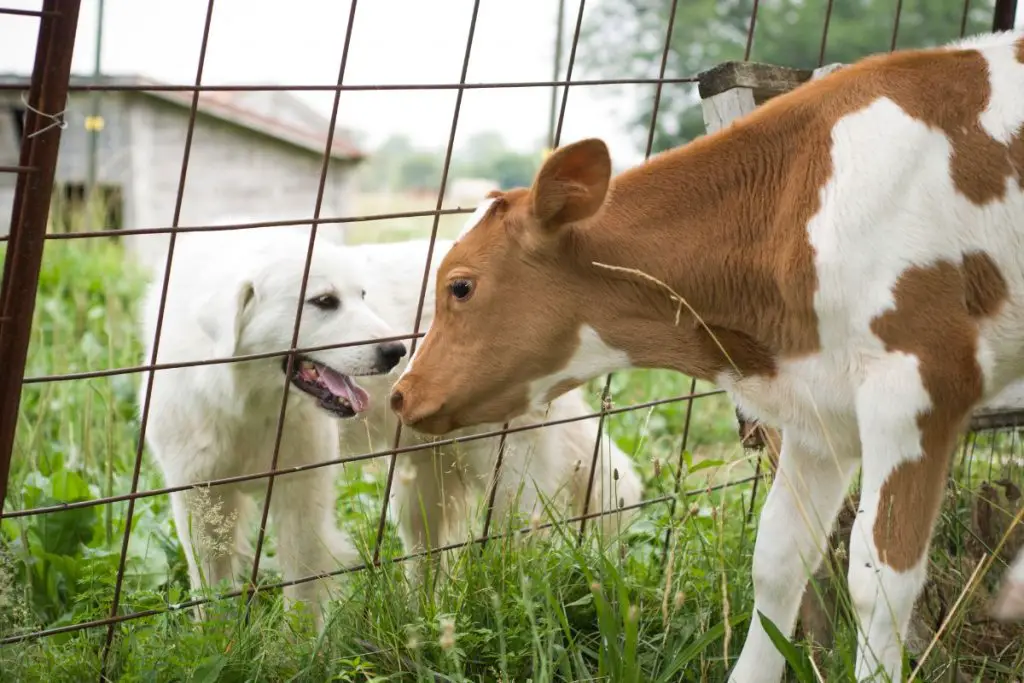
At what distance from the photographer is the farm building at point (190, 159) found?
15.5 metres

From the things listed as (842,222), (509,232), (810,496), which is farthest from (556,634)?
(842,222)

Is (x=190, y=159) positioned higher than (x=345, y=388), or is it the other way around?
(x=190, y=159)

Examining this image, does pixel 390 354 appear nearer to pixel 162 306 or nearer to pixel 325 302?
pixel 325 302

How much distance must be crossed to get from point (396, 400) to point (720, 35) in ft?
80.9

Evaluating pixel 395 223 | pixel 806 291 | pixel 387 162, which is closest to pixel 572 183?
pixel 806 291

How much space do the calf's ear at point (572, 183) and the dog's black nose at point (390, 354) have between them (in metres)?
1.26

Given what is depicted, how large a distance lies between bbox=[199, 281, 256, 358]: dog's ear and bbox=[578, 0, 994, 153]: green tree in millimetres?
19763

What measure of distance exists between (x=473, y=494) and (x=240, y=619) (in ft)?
5.08

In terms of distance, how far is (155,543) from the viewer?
14.8 ft

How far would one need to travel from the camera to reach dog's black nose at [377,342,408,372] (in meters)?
4.03

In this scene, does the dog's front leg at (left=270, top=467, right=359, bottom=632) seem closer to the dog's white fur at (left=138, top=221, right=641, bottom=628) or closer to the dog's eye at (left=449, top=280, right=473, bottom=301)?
the dog's white fur at (left=138, top=221, right=641, bottom=628)

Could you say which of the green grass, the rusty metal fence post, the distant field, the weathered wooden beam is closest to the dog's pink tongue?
the green grass

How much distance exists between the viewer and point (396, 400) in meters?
3.09

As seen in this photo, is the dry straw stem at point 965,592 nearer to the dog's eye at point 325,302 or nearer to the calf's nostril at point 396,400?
the calf's nostril at point 396,400
